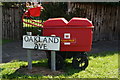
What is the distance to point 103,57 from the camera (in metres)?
6.64

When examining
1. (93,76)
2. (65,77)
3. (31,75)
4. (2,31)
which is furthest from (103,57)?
(2,31)

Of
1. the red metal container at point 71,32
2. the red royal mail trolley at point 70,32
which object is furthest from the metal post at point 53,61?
the red metal container at point 71,32

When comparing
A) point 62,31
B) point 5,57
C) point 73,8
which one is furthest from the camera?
point 73,8

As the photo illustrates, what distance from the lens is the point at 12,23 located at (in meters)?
9.51

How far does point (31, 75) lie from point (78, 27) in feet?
5.23

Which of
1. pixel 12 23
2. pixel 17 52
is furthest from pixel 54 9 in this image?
pixel 17 52

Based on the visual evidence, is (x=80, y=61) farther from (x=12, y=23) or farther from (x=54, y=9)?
(x=12, y=23)

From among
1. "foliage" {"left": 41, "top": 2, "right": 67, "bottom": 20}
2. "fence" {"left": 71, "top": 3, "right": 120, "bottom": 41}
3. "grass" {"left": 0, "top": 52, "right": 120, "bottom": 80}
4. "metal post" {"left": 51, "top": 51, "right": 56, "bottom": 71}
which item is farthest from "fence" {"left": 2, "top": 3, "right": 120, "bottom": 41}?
"metal post" {"left": 51, "top": 51, "right": 56, "bottom": 71}

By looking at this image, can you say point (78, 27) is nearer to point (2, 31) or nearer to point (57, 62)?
point (57, 62)

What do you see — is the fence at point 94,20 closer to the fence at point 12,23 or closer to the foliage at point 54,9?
the fence at point 12,23

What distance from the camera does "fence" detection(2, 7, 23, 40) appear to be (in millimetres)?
9367

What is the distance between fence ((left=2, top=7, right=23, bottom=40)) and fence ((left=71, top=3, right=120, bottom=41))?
299 cm

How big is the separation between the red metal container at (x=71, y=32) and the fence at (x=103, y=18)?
14.9 ft

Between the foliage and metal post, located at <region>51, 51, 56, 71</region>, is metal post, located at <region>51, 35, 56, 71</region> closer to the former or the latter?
metal post, located at <region>51, 51, 56, 71</region>
